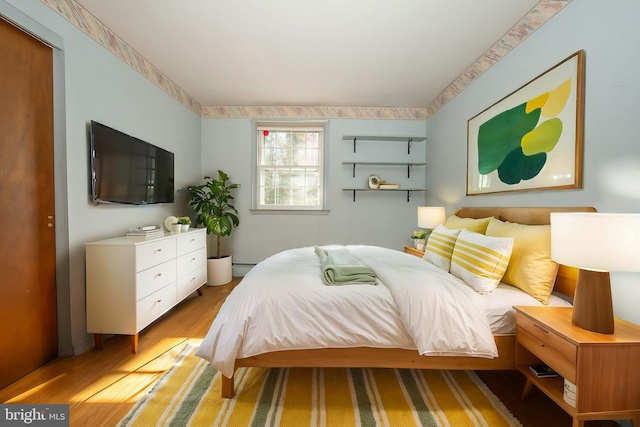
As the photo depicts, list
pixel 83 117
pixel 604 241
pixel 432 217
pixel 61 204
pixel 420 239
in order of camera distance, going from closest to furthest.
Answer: pixel 604 241
pixel 61 204
pixel 83 117
pixel 432 217
pixel 420 239

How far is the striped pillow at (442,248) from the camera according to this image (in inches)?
76.7

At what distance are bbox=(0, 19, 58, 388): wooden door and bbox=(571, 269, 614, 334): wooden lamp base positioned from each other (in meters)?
3.07

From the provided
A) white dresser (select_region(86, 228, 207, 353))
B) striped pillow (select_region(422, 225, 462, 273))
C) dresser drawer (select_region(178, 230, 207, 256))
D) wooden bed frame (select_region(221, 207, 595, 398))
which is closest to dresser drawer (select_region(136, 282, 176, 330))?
white dresser (select_region(86, 228, 207, 353))

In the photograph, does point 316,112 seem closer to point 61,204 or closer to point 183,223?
point 183,223

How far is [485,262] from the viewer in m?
1.58

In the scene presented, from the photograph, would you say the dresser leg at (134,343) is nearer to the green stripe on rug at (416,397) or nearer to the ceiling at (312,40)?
the green stripe on rug at (416,397)

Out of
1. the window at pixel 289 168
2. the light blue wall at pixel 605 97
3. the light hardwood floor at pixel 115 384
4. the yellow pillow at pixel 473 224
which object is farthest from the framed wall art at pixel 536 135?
the window at pixel 289 168

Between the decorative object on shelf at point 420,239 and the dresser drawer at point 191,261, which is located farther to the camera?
the decorative object on shelf at point 420,239

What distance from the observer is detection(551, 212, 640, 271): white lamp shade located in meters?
1.01

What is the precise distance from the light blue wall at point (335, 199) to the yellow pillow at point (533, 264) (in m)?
2.08

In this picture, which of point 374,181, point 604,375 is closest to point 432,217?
point 374,181

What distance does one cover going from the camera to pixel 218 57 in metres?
2.47

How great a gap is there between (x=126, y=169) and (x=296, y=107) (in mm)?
2246

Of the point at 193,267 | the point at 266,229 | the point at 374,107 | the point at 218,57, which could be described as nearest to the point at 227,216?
the point at 266,229
